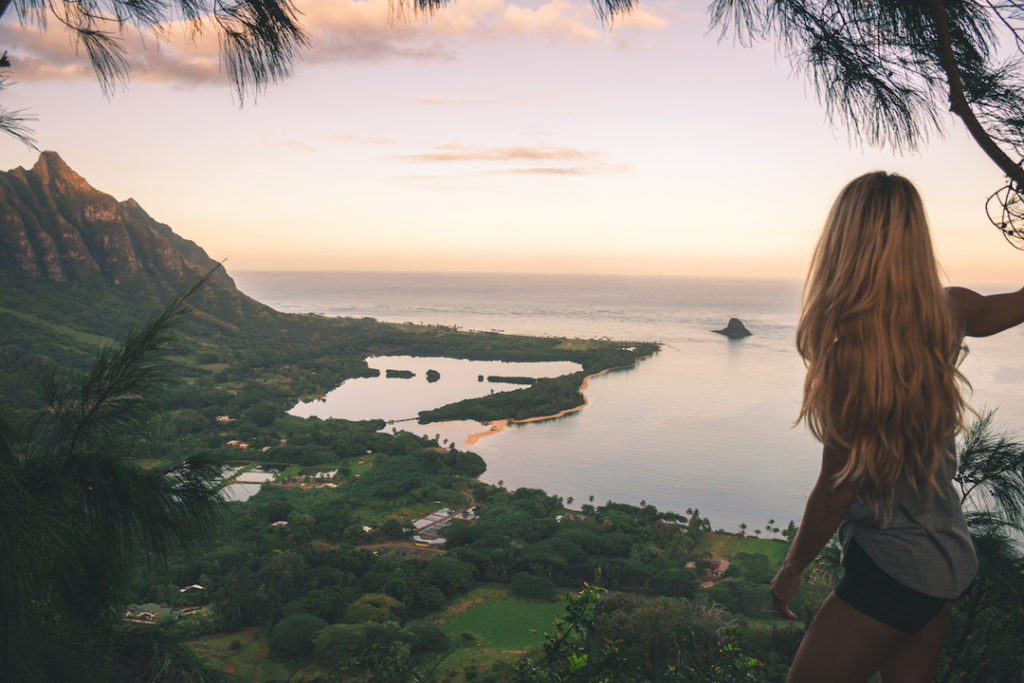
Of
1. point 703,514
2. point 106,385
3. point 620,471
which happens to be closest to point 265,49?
point 106,385

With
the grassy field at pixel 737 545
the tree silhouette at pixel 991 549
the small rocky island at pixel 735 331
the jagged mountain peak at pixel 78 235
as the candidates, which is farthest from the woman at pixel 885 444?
the small rocky island at pixel 735 331

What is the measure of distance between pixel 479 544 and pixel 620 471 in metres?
6.91

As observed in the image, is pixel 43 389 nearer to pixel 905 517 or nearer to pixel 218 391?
pixel 905 517

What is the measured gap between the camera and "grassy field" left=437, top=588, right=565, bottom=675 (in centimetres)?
971

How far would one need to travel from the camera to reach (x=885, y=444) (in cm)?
77

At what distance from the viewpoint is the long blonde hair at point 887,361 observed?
775mm

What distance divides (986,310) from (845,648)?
510mm

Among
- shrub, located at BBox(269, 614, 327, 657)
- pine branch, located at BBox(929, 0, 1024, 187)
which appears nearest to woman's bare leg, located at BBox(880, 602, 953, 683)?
pine branch, located at BBox(929, 0, 1024, 187)

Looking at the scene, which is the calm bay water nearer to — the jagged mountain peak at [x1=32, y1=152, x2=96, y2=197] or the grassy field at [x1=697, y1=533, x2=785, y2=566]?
the grassy field at [x1=697, y1=533, x2=785, y2=566]

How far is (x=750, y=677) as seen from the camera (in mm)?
1557

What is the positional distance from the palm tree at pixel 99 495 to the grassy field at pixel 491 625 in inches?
314

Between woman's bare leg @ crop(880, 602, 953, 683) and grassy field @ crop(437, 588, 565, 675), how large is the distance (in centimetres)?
904

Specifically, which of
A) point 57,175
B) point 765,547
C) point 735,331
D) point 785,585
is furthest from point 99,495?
point 735,331

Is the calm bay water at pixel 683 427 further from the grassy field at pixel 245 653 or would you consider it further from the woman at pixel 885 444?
the grassy field at pixel 245 653
